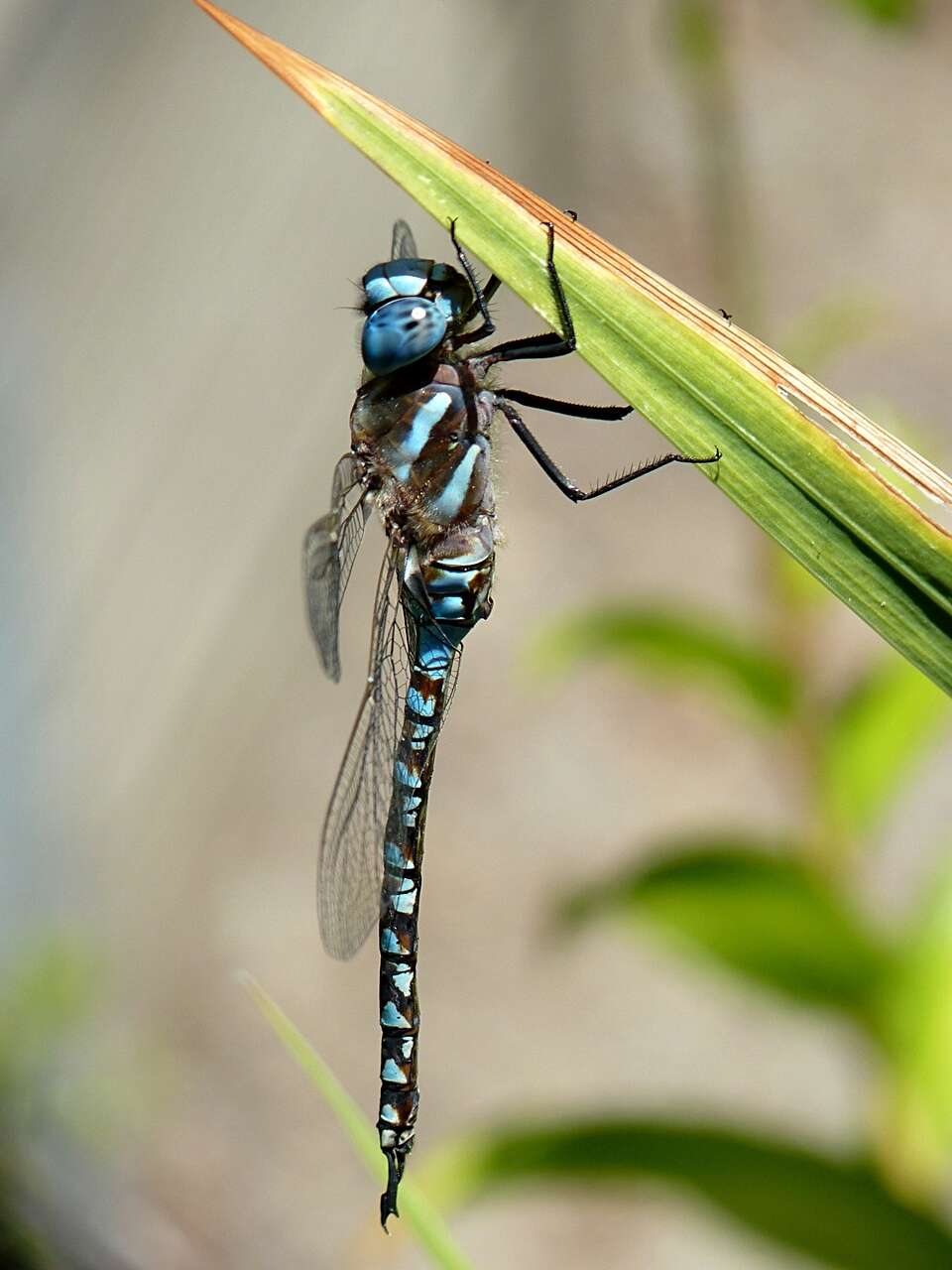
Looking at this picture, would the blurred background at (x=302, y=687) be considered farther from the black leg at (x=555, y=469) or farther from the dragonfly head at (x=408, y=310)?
the dragonfly head at (x=408, y=310)

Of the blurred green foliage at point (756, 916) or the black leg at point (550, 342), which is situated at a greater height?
the black leg at point (550, 342)

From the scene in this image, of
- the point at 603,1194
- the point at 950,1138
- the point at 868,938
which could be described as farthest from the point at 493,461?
the point at 603,1194

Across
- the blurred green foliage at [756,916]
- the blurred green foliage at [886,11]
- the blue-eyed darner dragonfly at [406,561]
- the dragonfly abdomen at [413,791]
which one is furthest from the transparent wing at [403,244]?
the blurred green foliage at [756,916]

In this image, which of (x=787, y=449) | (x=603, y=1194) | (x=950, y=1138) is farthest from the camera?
(x=603, y=1194)

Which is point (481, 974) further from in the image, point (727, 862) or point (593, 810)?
point (727, 862)

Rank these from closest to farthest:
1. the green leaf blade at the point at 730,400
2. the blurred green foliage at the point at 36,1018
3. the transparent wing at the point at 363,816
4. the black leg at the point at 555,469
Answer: the green leaf blade at the point at 730,400
the black leg at the point at 555,469
the transparent wing at the point at 363,816
the blurred green foliage at the point at 36,1018

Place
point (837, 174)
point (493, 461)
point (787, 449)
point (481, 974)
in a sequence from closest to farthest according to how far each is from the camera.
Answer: point (787, 449) < point (493, 461) < point (481, 974) < point (837, 174)

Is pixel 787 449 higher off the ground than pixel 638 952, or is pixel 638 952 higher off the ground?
pixel 787 449
